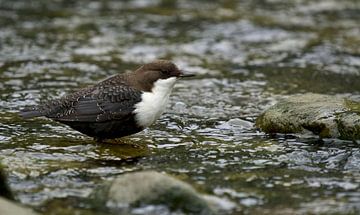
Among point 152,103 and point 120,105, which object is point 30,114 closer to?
point 120,105

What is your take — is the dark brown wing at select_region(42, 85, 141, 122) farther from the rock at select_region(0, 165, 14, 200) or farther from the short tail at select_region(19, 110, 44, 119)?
the rock at select_region(0, 165, 14, 200)

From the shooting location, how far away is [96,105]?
6.53 m

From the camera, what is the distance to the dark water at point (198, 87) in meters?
5.50

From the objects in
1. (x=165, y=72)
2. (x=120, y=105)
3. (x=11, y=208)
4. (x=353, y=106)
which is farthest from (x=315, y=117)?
(x=11, y=208)

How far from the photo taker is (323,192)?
209 inches

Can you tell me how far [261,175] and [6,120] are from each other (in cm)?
295

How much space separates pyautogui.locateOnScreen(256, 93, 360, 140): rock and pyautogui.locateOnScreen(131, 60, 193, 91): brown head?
3.53ft

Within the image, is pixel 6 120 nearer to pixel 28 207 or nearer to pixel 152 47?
pixel 28 207

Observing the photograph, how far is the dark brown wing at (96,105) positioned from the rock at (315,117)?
1409mm

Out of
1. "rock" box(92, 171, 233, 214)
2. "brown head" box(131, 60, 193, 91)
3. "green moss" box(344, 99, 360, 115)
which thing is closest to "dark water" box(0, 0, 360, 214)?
"rock" box(92, 171, 233, 214)

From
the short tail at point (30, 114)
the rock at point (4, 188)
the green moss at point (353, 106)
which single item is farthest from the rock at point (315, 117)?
the rock at point (4, 188)

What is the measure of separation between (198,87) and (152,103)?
9.80 feet

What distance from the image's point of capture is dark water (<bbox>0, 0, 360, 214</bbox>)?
5.50 meters

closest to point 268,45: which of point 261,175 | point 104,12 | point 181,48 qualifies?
point 181,48
